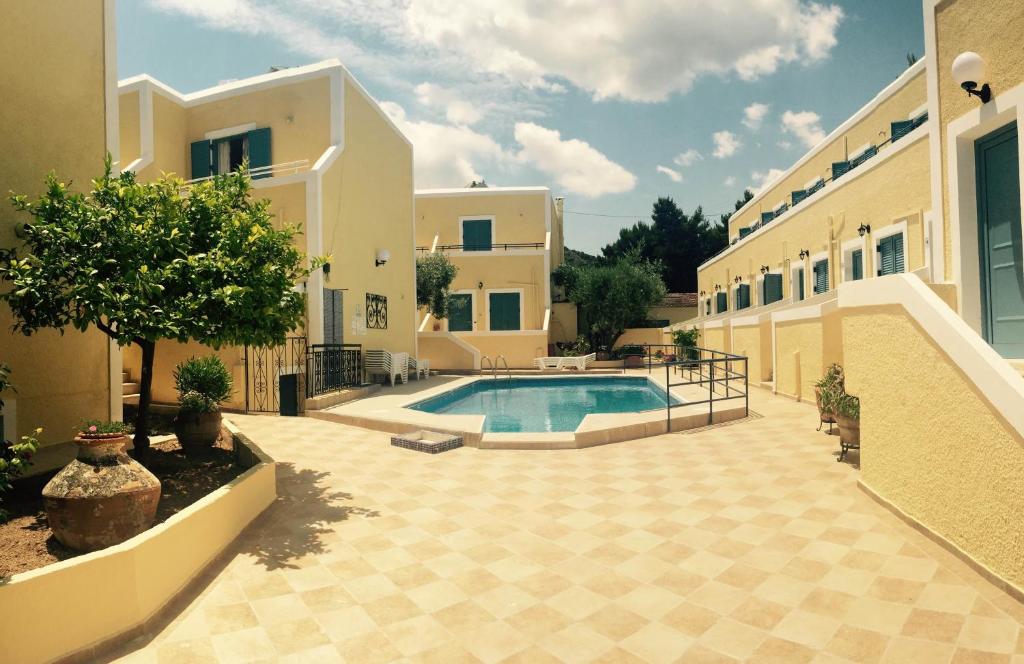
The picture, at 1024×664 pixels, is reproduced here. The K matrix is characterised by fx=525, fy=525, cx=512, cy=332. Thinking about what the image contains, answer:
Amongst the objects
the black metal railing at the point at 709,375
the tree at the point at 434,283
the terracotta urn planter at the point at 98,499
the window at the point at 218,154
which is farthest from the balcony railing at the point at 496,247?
the terracotta urn planter at the point at 98,499

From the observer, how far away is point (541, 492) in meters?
5.25

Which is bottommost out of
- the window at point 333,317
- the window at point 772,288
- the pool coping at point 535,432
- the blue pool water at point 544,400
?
the blue pool water at point 544,400

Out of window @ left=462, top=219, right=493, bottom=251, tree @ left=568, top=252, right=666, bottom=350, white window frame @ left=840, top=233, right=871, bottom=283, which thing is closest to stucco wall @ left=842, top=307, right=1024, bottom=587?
white window frame @ left=840, top=233, right=871, bottom=283

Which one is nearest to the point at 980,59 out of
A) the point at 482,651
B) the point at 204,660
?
the point at 482,651

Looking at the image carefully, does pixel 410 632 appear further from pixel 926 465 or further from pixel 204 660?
pixel 926 465

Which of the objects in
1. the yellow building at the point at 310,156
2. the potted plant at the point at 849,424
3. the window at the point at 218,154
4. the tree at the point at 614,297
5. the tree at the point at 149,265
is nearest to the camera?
the tree at the point at 149,265

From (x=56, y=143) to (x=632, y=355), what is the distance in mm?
18309

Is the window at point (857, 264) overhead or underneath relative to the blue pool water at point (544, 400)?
overhead

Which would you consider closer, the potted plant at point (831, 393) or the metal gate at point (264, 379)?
the potted plant at point (831, 393)

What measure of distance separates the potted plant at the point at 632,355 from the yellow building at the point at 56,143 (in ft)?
54.1

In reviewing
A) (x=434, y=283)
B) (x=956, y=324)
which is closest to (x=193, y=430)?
(x=956, y=324)

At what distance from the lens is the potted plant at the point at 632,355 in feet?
66.3

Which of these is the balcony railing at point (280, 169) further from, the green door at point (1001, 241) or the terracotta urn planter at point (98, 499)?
the green door at point (1001, 241)

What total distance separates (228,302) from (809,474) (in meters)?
5.83
